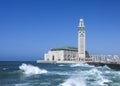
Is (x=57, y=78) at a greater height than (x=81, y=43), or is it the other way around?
(x=81, y=43)

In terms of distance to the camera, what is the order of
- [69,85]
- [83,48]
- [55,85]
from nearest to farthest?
[69,85] < [55,85] < [83,48]

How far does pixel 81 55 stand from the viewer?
189625 mm

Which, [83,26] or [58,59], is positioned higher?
[83,26]

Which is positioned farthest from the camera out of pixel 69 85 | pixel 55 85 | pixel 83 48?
pixel 83 48

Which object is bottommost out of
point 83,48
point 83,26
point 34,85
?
point 34,85

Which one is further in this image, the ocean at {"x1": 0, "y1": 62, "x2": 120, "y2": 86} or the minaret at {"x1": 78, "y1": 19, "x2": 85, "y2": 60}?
the minaret at {"x1": 78, "y1": 19, "x2": 85, "y2": 60}

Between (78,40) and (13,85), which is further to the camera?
(78,40)

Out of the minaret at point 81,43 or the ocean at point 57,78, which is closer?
the ocean at point 57,78

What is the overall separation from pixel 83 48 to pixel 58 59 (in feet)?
65.7

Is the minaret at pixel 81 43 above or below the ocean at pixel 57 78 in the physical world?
above

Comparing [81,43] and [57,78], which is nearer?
[57,78]

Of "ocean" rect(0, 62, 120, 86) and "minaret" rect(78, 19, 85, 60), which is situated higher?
"minaret" rect(78, 19, 85, 60)

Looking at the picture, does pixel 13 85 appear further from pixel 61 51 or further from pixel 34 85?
pixel 61 51

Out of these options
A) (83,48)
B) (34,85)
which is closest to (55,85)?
(34,85)
